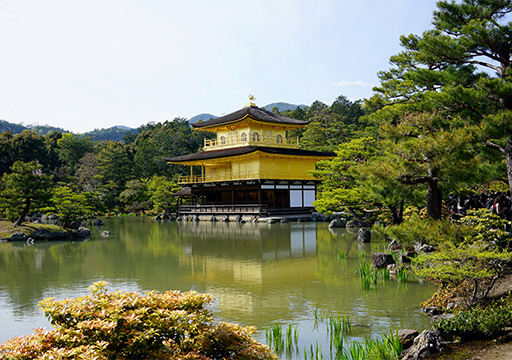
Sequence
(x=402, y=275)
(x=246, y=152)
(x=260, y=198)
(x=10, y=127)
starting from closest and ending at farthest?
1. (x=402, y=275)
2. (x=260, y=198)
3. (x=246, y=152)
4. (x=10, y=127)

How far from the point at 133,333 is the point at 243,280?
6.43 m

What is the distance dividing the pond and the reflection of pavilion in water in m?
0.03

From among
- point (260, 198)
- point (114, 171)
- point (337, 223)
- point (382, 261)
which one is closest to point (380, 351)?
point (382, 261)

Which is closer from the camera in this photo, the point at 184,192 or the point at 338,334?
the point at 338,334

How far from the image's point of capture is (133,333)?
11.8ft

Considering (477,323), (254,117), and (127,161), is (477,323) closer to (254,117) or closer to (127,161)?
(254,117)

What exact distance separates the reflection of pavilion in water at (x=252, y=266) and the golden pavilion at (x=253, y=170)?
11.2 meters

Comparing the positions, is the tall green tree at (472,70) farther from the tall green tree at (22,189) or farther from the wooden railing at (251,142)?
the wooden railing at (251,142)

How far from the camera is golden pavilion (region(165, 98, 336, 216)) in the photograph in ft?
101

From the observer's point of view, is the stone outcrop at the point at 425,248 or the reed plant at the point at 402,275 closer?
the reed plant at the point at 402,275

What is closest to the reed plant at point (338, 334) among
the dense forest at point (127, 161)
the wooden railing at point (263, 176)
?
the wooden railing at point (263, 176)

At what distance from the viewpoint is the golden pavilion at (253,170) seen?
30.8 metres

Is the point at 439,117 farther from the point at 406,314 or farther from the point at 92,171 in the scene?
the point at 92,171

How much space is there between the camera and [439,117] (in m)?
10.2
